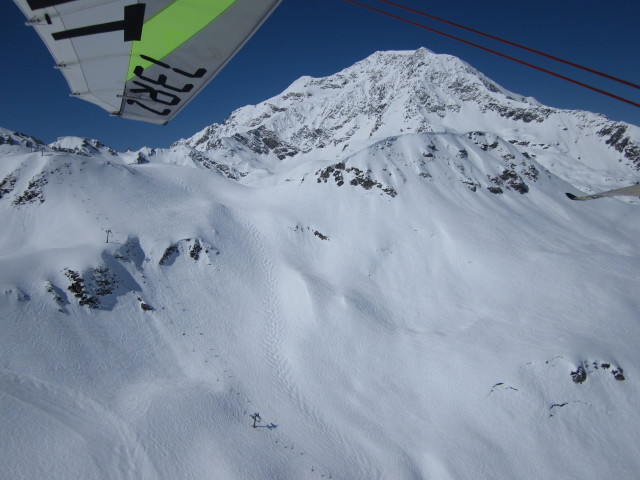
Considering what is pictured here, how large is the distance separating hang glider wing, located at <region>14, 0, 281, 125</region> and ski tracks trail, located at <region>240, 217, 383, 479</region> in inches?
864

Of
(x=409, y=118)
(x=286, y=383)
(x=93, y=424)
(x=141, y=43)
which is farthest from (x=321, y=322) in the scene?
(x=409, y=118)

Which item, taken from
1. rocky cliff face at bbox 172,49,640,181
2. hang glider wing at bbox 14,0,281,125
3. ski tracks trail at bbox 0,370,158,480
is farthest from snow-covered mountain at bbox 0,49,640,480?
rocky cliff face at bbox 172,49,640,181

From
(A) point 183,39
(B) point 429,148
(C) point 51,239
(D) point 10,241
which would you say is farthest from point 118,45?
(B) point 429,148

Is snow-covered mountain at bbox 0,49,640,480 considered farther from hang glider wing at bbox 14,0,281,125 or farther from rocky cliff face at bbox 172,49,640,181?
rocky cliff face at bbox 172,49,640,181

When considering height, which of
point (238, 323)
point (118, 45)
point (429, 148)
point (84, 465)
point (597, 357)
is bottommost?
point (238, 323)

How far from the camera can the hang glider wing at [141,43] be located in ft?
10.9

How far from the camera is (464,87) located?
482 ft

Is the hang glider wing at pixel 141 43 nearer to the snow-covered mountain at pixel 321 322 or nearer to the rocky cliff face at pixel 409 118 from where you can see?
the snow-covered mountain at pixel 321 322

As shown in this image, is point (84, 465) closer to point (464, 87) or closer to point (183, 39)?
point (183, 39)

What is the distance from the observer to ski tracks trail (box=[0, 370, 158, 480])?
17375mm

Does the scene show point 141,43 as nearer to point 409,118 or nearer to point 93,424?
point 93,424

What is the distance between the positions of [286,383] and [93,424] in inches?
478

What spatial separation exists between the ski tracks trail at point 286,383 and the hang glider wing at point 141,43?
2195cm

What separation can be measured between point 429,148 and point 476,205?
46.0 ft
